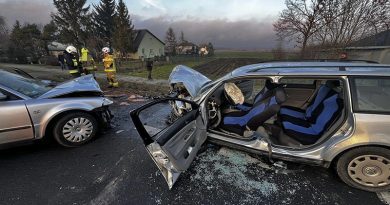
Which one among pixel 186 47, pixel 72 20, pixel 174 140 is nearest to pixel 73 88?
pixel 174 140

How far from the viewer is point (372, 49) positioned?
37.7 ft

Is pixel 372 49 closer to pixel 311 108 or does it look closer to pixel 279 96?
pixel 311 108

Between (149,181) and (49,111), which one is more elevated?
(49,111)

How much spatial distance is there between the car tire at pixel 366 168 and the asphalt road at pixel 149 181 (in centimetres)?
12

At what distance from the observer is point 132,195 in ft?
9.19

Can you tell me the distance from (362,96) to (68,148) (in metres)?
4.52

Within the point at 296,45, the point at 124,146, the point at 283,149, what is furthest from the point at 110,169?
the point at 296,45

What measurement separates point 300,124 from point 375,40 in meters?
13.4

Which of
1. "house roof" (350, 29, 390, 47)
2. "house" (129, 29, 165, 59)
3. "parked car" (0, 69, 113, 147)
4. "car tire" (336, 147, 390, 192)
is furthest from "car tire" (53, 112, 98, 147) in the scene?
"house" (129, 29, 165, 59)

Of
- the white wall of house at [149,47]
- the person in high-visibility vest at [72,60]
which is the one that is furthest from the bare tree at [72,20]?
the person in high-visibility vest at [72,60]

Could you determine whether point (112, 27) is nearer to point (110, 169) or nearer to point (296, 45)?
point (296, 45)

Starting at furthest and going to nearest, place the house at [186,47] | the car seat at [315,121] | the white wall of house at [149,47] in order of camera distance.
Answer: the house at [186,47] → the white wall of house at [149,47] → the car seat at [315,121]

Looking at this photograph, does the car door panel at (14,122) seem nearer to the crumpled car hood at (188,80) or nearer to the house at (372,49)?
the crumpled car hood at (188,80)

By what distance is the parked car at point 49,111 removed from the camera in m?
3.48
